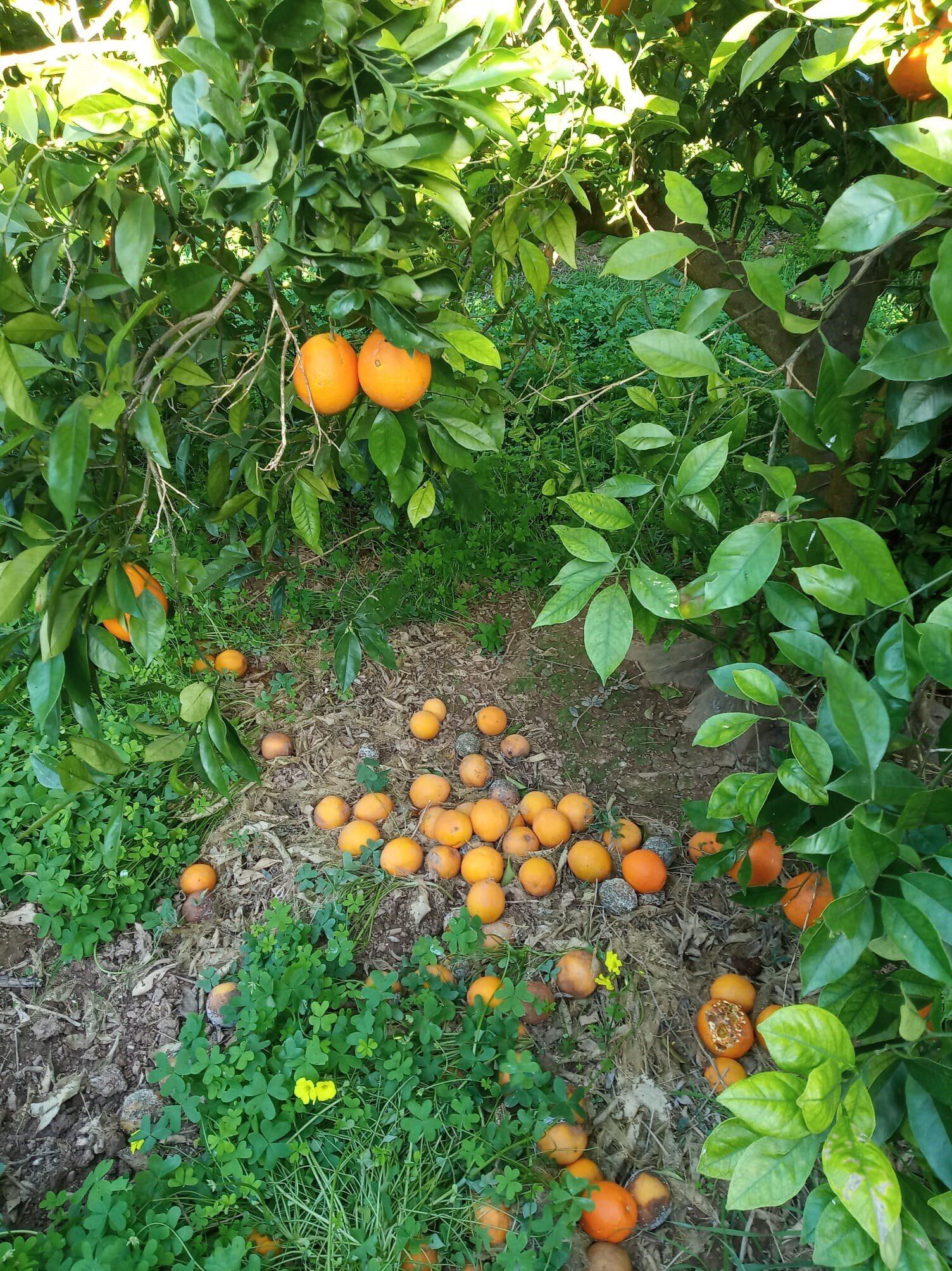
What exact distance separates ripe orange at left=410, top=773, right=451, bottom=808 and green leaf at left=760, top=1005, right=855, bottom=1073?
1.85m

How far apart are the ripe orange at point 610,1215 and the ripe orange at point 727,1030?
373 millimetres

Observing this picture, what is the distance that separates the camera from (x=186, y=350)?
1254 millimetres

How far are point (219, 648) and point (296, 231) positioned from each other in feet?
7.83

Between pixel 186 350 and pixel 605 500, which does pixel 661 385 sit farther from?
pixel 186 350

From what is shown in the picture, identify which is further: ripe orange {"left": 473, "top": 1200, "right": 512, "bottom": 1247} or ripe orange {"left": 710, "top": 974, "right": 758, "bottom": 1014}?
ripe orange {"left": 710, "top": 974, "right": 758, "bottom": 1014}

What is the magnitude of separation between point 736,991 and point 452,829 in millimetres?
840

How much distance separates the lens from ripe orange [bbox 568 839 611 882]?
2234 mm

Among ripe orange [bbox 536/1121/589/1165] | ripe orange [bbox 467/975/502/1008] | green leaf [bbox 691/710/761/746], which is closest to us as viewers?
green leaf [bbox 691/710/761/746]

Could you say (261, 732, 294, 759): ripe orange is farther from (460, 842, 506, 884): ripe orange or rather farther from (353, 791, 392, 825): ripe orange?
(460, 842, 506, 884): ripe orange

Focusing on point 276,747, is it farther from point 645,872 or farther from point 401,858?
point 645,872

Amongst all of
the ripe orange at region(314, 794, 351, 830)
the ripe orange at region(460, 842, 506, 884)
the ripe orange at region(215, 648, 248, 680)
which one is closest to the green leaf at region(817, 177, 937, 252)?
the ripe orange at region(460, 842, 506, 884)

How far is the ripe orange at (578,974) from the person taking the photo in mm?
1996

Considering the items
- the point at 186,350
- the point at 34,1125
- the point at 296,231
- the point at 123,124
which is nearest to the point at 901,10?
the point at 296,231

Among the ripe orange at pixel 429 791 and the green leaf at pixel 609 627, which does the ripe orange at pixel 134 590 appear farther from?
the ripe orange at pixel 429 791
